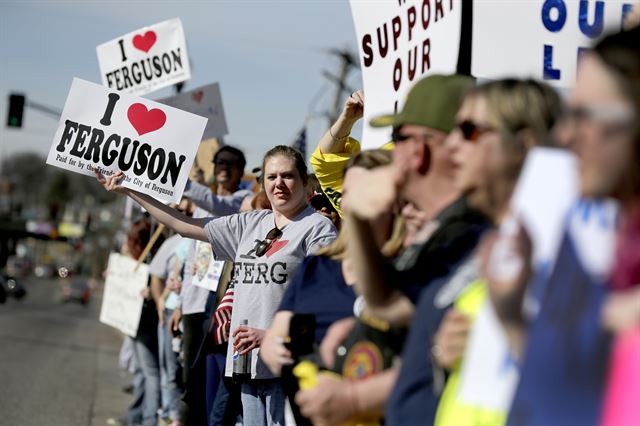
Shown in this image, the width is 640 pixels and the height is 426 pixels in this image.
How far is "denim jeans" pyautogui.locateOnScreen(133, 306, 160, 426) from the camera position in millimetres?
10539

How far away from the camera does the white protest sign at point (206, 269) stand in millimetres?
7703

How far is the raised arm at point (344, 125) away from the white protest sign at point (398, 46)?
62 cm

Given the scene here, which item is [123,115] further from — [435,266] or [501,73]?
[435,266]

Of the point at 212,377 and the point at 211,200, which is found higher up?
the point at 211,200

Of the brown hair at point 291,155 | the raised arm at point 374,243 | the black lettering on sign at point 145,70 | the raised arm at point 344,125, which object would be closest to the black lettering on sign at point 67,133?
the brown hair at point 291,155

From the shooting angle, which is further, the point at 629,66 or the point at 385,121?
the point at 385,121

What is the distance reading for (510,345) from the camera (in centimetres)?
212

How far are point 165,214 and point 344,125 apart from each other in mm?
1136

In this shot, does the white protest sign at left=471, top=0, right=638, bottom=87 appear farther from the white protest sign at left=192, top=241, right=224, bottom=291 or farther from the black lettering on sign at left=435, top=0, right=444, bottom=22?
the white protest sign at left=192, top=241, right=224, bottom=291

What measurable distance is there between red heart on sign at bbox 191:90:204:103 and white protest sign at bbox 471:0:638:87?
615cm

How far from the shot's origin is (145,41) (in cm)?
960

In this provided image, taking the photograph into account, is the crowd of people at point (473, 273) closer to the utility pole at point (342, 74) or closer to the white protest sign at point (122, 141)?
the white protest sign at point (122, 141)

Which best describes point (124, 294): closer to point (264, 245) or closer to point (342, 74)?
point (264, 245)

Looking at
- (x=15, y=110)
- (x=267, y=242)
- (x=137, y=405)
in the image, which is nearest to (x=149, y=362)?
(x=137, y=405)
